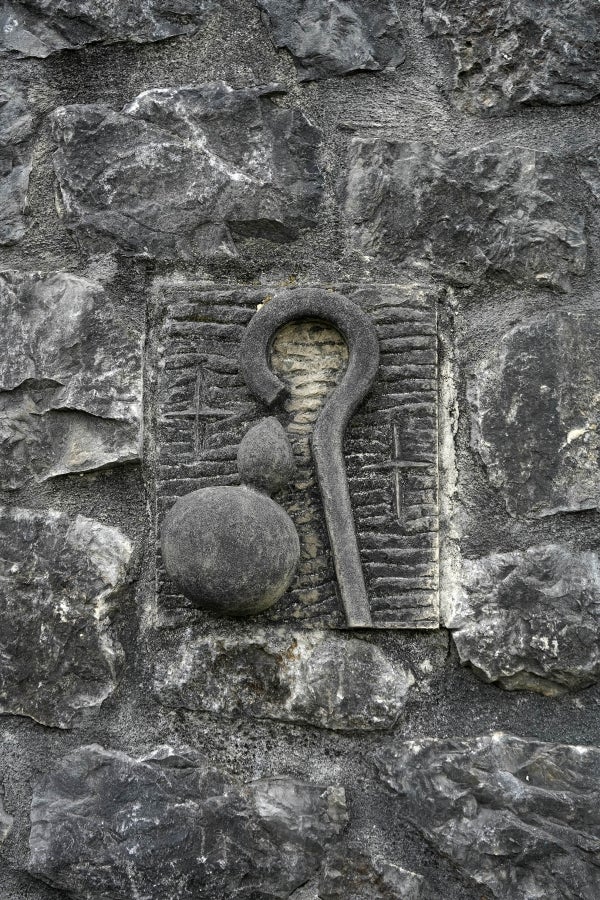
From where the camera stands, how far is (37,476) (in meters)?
1.16

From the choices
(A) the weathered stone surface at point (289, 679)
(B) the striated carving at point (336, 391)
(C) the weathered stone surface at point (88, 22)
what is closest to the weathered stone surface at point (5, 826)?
(A) the weathered stone surface at point (289, 679)

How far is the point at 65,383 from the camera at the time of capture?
3.80 ft

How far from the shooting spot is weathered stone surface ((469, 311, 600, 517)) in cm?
109

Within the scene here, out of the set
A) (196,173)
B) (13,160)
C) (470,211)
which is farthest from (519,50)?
(13,160)

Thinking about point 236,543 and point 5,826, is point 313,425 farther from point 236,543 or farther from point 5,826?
point 5,826

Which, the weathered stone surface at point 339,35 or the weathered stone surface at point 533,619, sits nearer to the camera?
the weathered stone surface at point 533,619

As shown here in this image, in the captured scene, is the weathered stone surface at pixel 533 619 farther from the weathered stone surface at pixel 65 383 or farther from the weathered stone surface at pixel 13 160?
the weathered stone surface at pixel 13 160

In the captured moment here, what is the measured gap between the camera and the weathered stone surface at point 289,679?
106cm

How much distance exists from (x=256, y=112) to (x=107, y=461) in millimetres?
507

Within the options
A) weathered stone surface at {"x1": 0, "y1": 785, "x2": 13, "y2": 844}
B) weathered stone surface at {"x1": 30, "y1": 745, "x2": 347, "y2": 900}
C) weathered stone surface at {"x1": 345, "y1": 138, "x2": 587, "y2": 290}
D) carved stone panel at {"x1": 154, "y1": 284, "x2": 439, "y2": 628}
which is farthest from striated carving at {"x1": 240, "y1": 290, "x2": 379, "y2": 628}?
weathered stone surface at {"x1": 0, "y1": 785, "x2": 13, "y2": 844}

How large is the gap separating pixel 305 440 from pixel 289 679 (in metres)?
0.30

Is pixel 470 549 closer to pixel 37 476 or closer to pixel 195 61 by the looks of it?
pixel 37 476

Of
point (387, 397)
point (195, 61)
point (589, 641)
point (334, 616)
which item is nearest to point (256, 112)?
point (195, 61)

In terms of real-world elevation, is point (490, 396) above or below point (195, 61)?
below
